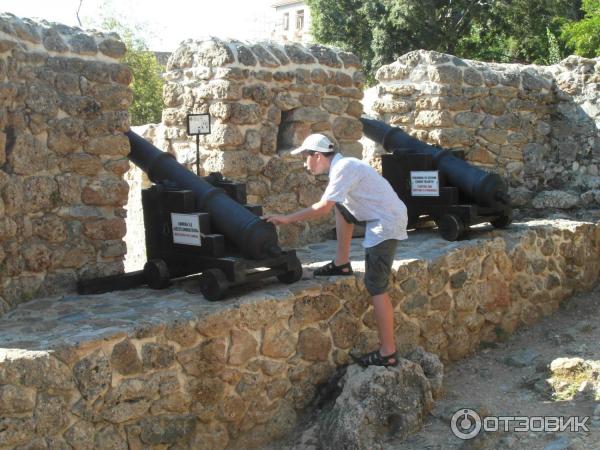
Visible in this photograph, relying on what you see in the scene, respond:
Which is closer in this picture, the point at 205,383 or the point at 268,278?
the point at 205,383

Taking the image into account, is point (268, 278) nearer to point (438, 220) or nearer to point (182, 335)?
point (182, 335)

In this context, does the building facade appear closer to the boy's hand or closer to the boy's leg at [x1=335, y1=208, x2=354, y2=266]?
the boy's leg at [x1=335, y1=208, x2=354, y2=266]

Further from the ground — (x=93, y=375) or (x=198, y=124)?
(x=198, y=124)

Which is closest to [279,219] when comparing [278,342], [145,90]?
[278,342]

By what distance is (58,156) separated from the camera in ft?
15.1

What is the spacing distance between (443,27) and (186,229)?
1790cm

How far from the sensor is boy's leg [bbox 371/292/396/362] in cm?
442

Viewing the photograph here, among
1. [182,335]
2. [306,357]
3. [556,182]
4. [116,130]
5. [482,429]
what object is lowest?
[482,429]

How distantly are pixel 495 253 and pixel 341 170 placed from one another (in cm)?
224

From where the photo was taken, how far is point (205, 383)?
3.99 metres

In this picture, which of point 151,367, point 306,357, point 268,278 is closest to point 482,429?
point 306,357

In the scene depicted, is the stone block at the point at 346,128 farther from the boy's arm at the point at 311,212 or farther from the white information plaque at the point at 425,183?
the boy's arm at the point at 311,212

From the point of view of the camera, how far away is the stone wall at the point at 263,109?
5.70 m

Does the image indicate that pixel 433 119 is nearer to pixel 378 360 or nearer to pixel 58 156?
pixel 378 360
